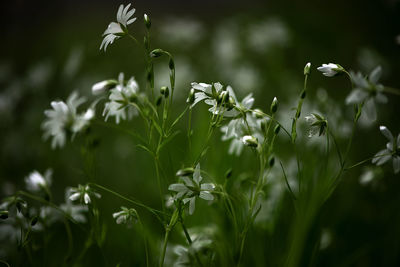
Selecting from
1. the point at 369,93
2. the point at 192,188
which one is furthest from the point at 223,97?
the point at 369,93

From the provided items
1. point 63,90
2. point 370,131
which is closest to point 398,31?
point 370,131

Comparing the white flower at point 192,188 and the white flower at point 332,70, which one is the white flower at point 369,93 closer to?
the white flower at point 332,70

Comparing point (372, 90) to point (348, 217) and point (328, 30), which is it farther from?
point (328, 30)

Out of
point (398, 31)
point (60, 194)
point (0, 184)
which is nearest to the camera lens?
point (0, 184)

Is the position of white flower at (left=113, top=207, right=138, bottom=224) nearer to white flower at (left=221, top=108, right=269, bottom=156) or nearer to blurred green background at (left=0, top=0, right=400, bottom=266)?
blurred green background at (left=0, top=0, right=400, bottom=266)

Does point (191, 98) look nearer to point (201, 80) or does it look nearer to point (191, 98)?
point (191, 98)

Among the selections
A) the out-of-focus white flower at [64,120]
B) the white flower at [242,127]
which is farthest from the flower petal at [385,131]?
the out-of-focus white flower at [64,120]

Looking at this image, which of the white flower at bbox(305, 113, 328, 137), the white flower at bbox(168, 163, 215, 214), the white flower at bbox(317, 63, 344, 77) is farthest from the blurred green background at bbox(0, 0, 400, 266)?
the white flower at bbox(317, 63, 344, 77)
